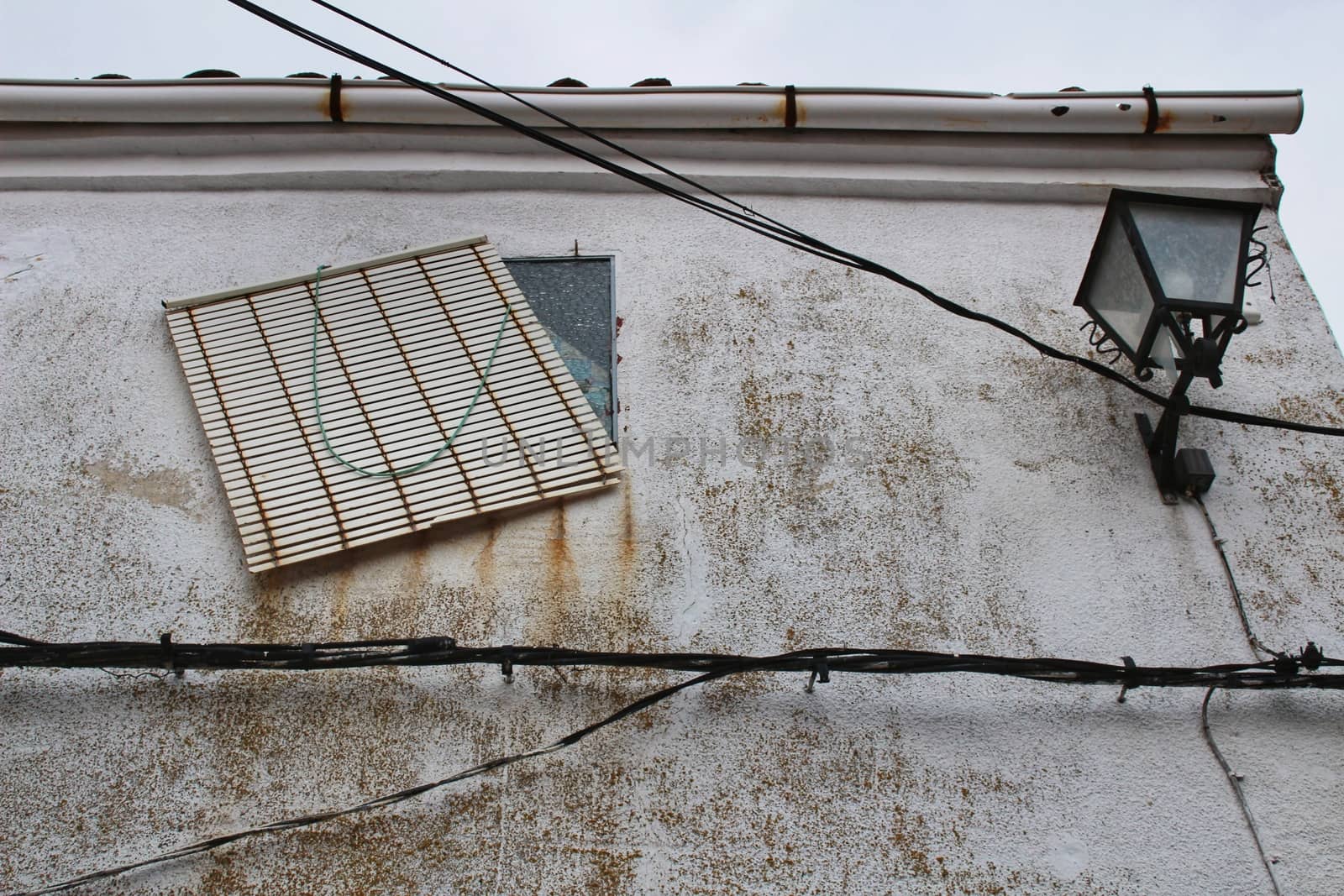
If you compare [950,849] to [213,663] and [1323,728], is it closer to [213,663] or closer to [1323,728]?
[1323,728]

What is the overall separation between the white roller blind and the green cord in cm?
1

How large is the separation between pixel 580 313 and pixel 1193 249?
228cm

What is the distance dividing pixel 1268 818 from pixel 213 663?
3.19 meters

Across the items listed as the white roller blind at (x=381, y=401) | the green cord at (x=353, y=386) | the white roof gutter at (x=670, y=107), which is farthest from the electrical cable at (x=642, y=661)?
the white roof gutter at (x=670, y=107)

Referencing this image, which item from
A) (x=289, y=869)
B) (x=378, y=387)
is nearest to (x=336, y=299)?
(x=378, y=387)

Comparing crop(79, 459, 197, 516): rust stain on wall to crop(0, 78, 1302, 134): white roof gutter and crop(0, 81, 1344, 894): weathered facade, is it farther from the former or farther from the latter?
crop(0, 78, 1302, 134): white roof gutter

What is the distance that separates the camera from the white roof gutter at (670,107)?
16.1 feet

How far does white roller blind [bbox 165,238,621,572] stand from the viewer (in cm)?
383

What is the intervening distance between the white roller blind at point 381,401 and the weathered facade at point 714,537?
13 cm

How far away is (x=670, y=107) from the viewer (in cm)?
493

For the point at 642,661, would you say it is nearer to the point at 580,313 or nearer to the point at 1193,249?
the point at 580,313

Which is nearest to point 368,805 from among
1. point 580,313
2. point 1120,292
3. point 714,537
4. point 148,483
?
point 714,537

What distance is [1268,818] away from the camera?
3.29 metres

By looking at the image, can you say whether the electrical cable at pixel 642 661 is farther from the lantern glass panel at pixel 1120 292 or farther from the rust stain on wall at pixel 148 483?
the lantern glass panel at pixel 1120 292
